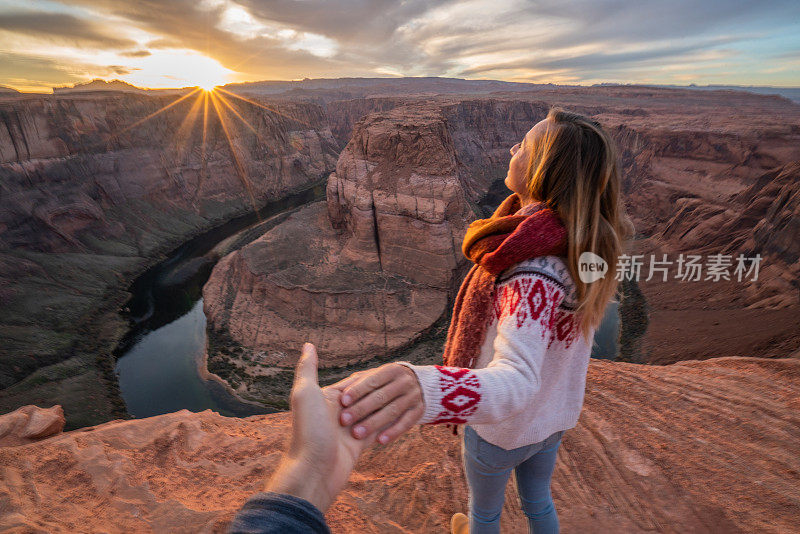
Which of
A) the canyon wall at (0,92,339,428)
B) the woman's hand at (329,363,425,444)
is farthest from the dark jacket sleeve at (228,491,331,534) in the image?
the canyon wall at (0,92,339,428)

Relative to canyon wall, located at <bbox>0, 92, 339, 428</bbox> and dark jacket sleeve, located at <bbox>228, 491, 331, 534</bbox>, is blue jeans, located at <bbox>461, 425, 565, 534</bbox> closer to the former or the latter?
dark jacket sleeve, located at <bbox>228, 491, 331, 534</bbox>

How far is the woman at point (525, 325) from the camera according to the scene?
1284 mm

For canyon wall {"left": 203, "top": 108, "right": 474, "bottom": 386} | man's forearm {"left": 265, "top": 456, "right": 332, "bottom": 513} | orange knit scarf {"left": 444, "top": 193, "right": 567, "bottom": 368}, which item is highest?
orange knit scarf {"left": 444, "top": 193, "right": 567, "bottom": 368}

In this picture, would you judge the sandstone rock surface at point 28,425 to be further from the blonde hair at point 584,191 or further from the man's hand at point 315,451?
the blonde hair at point 584,191

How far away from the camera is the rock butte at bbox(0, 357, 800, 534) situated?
161 inches

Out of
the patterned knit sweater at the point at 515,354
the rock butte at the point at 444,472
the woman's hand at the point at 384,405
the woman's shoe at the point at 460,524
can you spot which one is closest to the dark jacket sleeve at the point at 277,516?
the woman's hand at the point at 384,405

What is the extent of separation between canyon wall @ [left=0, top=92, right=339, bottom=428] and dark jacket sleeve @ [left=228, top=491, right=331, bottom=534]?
2098 centimetres

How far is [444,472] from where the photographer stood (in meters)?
4.97

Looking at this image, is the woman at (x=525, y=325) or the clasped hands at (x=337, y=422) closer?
the clasped hands at (x=337, y=422)

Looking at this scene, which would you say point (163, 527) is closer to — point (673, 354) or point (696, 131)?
point (673, 354)

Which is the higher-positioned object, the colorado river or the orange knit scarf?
the orange knit scarf

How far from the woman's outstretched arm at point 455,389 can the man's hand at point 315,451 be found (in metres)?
0.05

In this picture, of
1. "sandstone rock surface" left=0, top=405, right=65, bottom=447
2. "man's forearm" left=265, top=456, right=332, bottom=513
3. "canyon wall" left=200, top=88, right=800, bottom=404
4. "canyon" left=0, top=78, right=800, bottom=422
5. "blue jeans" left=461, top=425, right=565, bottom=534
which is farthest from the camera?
"canyon wall" left=200, top=88, right=800, bottom=404

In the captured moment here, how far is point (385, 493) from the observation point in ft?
15.3
